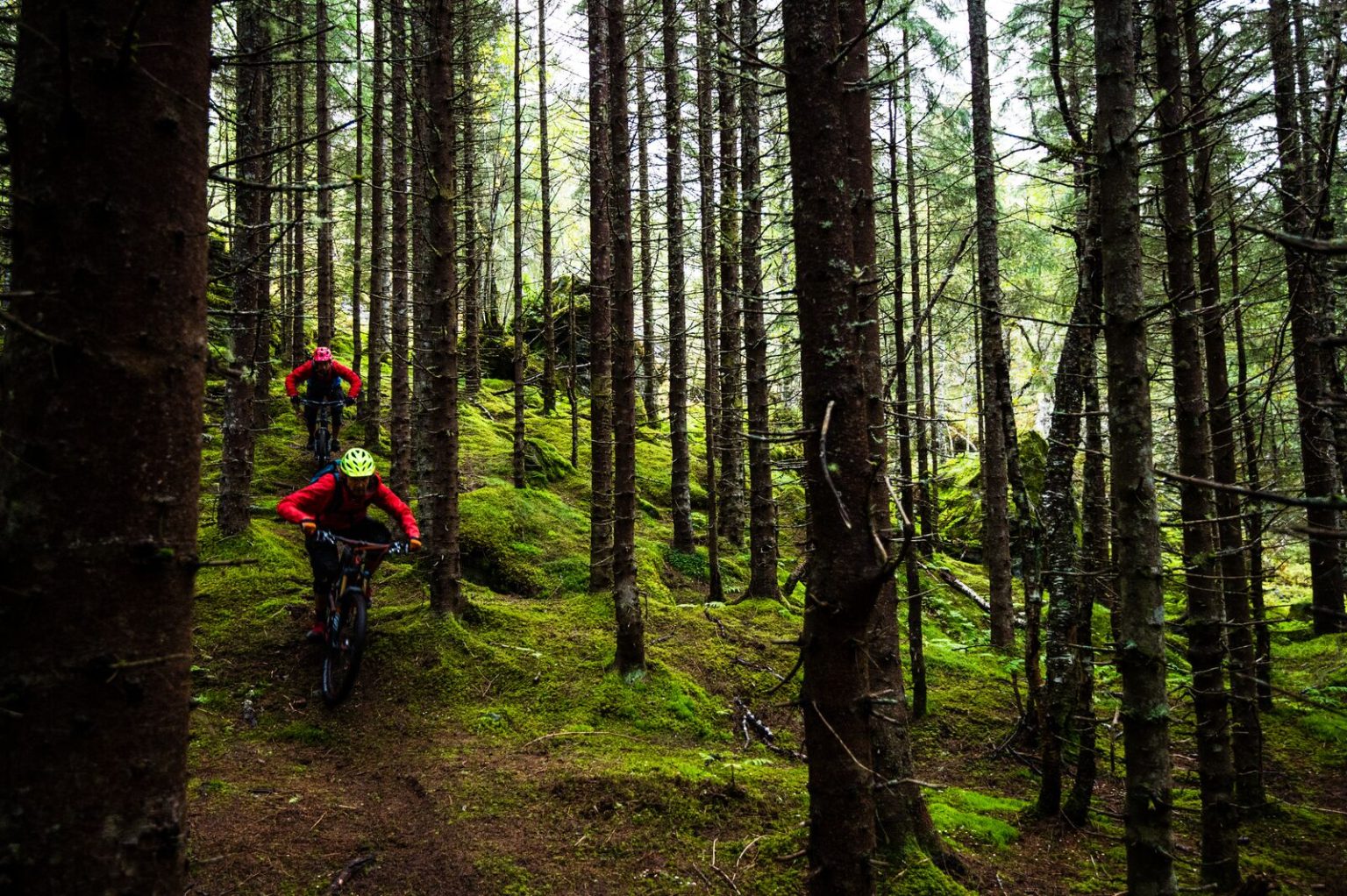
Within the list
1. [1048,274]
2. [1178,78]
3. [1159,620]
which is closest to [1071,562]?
[1159,620]

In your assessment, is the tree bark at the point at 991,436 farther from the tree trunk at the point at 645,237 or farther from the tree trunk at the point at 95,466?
the tree trunk at the point at 95,466

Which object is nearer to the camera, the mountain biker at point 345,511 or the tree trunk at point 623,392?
the mountain biker at point 345,511

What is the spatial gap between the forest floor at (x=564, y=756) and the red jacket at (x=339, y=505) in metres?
1.38

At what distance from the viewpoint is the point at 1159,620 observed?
11.7 feet

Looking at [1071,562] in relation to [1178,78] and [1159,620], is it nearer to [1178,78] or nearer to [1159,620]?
[1159,620]

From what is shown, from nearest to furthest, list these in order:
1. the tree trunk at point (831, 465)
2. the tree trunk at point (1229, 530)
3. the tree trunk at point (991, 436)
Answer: the tree trunk at point (831, 465)
the tree trunk at point (1229, 530)
the tree trunk at point (991, 436)

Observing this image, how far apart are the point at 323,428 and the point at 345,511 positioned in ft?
20.2

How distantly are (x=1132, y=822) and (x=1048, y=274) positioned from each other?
27.8 meters

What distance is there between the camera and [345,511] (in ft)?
23.0

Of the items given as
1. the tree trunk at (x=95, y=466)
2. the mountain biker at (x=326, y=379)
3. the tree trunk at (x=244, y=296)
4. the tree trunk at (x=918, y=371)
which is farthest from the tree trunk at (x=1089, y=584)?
the mountain biker at (x=326, y=379)

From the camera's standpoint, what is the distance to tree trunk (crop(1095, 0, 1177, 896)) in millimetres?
3457

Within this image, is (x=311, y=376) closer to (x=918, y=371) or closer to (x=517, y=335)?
(x=517, y=335)

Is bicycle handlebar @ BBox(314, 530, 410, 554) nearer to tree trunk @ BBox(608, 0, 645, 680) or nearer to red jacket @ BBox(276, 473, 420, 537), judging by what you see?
red jacket @ BBox(276, 473, 420, 537)

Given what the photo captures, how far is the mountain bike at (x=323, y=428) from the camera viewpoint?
39.6ft
